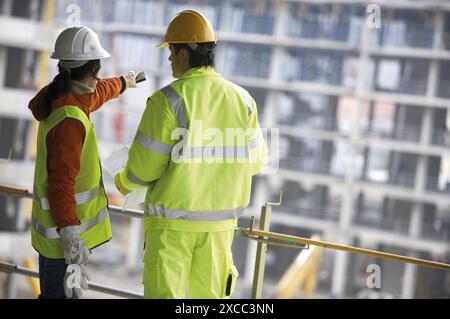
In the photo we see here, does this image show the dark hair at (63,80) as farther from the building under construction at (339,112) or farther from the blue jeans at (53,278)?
the building under construction at (339,112)

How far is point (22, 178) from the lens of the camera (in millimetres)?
7832

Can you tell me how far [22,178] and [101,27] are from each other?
5052 mm

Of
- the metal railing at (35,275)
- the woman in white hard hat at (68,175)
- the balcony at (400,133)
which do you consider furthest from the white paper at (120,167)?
the balcony at (400,133)

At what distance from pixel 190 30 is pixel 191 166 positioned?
0.85 ft

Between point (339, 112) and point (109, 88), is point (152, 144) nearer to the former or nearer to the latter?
point (109, 88)

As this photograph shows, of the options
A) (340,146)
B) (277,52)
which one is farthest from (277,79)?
(340,146)

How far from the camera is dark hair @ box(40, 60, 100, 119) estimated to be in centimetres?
118

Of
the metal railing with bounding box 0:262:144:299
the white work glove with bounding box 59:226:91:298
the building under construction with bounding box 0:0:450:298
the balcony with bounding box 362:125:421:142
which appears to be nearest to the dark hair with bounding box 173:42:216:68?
the white work glove with bounding box 59:226:91:298

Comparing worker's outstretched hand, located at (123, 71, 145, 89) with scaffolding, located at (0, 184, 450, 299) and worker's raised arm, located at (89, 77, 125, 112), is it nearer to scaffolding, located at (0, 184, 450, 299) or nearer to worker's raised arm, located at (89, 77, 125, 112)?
worker's raised arm, located at (89, 77, 125, 112)

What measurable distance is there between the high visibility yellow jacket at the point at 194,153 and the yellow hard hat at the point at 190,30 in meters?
0.06

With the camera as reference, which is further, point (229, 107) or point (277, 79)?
point (277, 79)

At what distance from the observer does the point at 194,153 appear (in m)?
1.17

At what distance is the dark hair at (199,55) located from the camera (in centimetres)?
121
